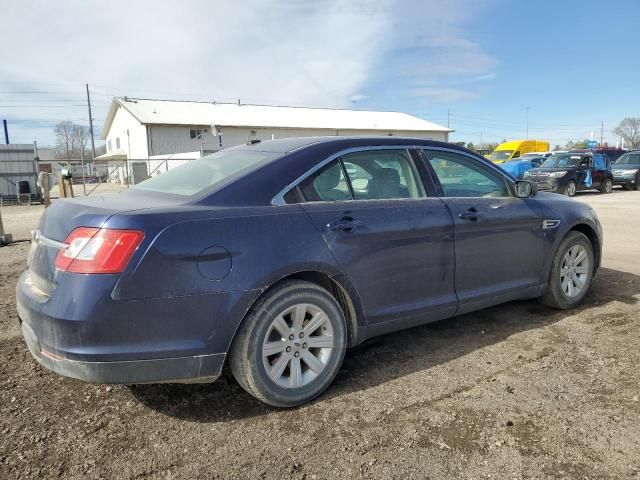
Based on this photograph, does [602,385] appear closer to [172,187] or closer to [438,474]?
[438,474]

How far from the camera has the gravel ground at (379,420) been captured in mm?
2455

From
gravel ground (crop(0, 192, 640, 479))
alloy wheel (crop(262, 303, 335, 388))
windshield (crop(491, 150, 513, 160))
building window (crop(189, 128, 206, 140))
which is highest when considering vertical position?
building window (crop(189, 128, 206, 140))

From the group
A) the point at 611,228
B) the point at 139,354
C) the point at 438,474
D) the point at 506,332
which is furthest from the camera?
the point at 611,228

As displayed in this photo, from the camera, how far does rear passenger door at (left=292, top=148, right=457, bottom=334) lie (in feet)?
10.5

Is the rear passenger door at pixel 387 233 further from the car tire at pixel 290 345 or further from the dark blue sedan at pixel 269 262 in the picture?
the car tire at pixel 290 345

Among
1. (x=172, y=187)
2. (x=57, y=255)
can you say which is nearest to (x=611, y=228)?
(x=172, y=187)

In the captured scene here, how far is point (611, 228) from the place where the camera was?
1015 centimetres

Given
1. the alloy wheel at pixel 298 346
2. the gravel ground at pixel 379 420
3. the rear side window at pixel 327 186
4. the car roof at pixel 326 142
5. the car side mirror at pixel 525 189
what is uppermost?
the car roof at pixel 326 142

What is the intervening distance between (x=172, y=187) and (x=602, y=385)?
3068 millimetres

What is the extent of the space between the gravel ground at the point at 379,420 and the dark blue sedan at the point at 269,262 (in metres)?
0.30

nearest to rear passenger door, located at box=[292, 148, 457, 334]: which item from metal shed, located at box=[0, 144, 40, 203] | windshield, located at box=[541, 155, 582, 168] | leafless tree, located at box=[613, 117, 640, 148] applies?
windshield, located at box=[541, 155, 582, 168]

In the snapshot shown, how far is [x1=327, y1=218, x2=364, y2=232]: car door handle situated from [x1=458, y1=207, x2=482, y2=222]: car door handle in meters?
0.98

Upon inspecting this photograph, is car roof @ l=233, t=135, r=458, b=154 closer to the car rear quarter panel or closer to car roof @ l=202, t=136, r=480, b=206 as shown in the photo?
car roof @ l=202, t=136, r=480, b=206

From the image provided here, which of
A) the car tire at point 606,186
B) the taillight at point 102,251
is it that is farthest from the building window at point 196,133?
the taillight at point 102,251
